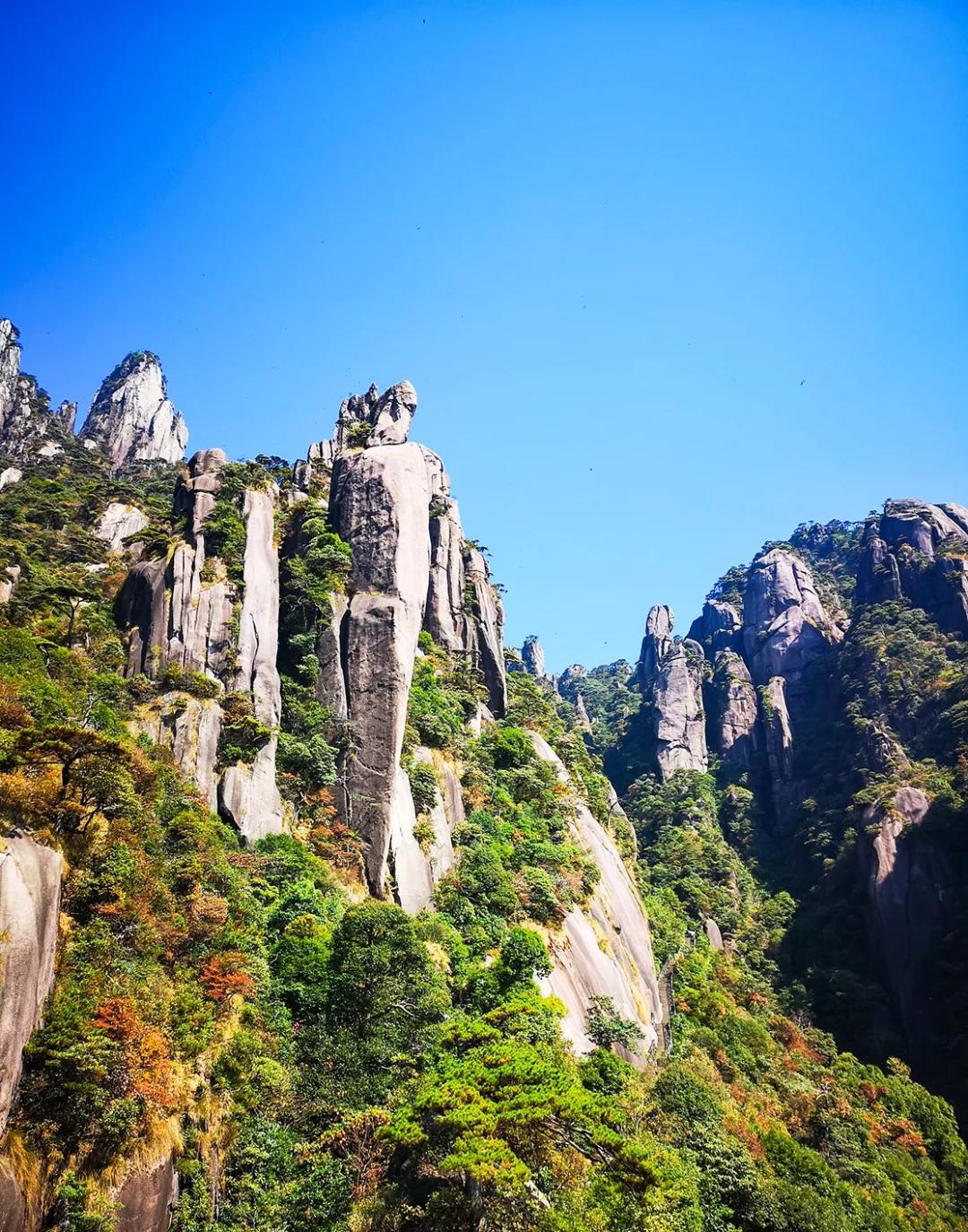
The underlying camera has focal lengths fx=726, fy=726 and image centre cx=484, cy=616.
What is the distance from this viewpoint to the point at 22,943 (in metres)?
11.1

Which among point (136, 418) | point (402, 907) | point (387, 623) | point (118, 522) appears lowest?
point (402, 907)

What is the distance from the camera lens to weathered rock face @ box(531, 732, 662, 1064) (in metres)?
27.4

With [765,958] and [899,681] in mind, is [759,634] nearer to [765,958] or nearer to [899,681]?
[899,681]

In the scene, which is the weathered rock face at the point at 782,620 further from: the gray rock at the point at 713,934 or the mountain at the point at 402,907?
the gray rock at the point at 713,934

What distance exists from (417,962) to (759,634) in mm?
72005

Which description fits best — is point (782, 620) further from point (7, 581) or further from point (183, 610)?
point (7, 581)

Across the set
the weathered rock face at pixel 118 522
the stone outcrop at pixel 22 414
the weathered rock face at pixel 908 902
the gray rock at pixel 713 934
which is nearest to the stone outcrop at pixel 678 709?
the gray rock at pixel 713 934

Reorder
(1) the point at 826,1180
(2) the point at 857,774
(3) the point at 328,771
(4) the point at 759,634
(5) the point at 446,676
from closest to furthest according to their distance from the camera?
(1) the point at 826,1180 < (3) the point at 328,771 < (5) the point at 446,676 < (2) the point at 857,774 < (4) the point at 759,634

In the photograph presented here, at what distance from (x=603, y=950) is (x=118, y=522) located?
151ft

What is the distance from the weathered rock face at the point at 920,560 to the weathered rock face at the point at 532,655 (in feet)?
160

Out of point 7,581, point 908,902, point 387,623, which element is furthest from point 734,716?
point 7,581

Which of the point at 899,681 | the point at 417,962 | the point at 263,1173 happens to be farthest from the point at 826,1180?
the point at 899,681

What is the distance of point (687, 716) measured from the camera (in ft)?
253

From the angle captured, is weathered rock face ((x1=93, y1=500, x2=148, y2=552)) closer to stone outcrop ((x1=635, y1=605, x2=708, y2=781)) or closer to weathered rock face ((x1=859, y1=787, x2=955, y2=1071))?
stone outcrop ((x1=635, y1=605, x2=708, y2=781))
